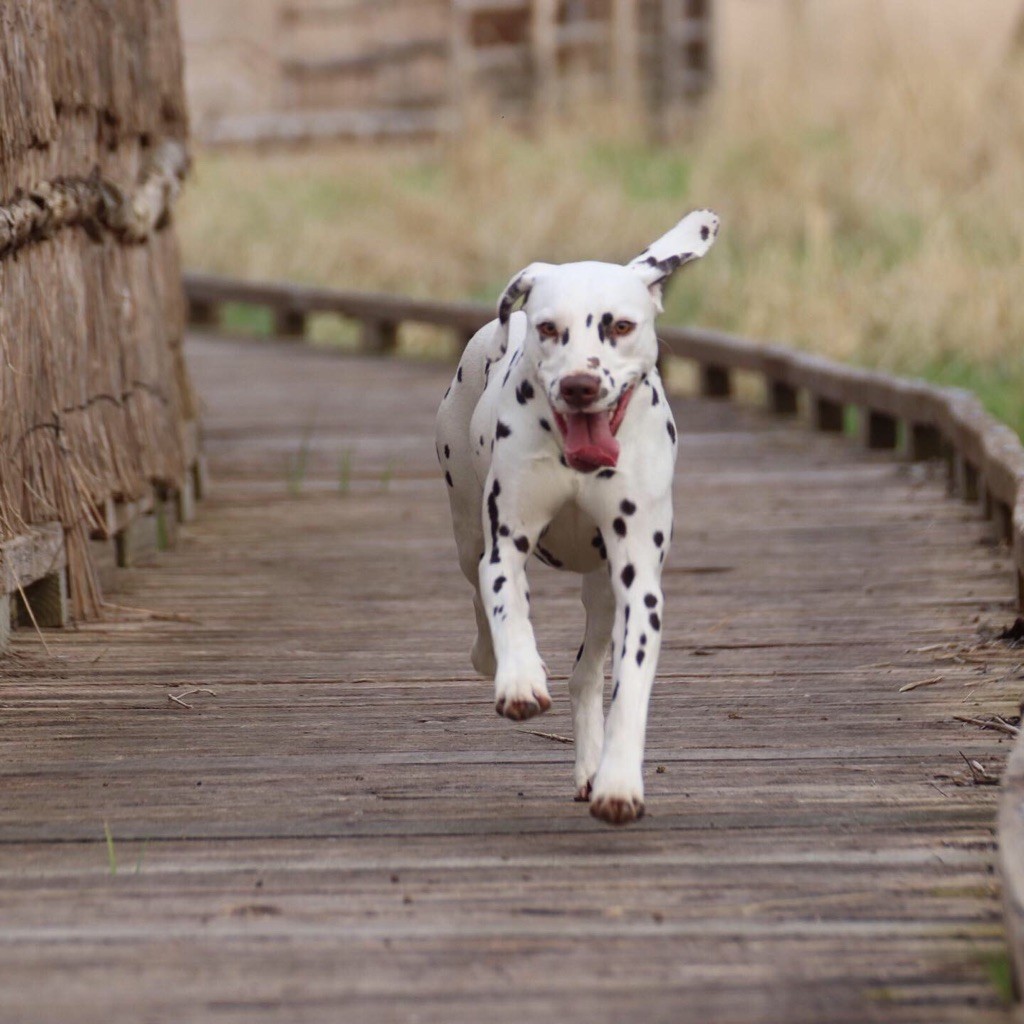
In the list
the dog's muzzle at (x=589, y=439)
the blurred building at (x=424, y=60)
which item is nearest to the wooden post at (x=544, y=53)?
the blurred building at (x=424, y=60)

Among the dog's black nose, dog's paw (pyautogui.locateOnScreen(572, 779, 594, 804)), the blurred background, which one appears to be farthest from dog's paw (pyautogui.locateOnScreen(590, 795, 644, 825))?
the blurred background

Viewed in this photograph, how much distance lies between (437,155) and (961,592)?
1376 cm

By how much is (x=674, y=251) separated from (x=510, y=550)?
0.72m

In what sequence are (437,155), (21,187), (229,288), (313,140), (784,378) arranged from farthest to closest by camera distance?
(313,140), (437,155), (229,288), (784,378), (21,187)

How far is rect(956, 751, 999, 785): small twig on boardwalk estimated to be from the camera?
156 inches

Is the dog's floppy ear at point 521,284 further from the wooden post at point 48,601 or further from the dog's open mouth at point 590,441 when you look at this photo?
the wooden post at point 48,601

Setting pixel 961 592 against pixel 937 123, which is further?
pixel 937 123

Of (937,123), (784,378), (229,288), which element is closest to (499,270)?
(229,288)

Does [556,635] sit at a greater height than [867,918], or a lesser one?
lesser

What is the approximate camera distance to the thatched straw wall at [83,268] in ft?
17.3

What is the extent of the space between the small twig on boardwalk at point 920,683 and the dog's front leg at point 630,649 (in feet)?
4.35

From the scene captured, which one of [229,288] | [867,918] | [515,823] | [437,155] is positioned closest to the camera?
[867,918]

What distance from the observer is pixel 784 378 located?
10039 millimetres

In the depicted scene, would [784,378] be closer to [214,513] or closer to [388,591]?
[214,513]
